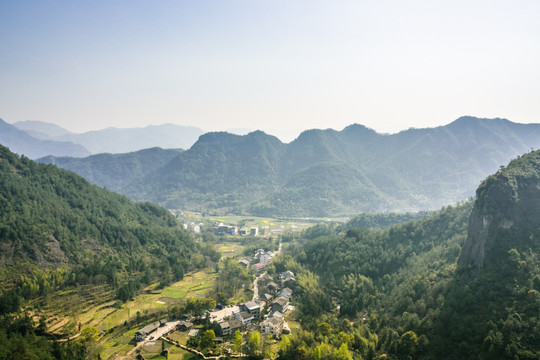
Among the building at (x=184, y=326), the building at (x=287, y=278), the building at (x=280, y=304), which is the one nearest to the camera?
the building at (x=184, y=326)

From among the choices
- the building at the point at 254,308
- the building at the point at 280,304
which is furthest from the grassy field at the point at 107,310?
the building at the point at 280,304

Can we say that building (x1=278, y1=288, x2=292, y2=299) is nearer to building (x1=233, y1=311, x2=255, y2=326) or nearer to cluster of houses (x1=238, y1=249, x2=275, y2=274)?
building (x1=233, y1=311, x2=255, y2=326)

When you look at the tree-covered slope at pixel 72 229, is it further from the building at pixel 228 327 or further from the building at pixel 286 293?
the building at pixel 228 327

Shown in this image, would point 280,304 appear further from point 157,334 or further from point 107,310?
point 107,310

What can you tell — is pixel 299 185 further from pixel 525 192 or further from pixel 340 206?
pixel 525 192

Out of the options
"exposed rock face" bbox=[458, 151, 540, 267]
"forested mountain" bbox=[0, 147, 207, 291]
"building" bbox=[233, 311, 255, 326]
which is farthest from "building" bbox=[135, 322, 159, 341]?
"exposed rock face" bbox=[458, 151, 540, 267]

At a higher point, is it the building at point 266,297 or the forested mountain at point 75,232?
the forested mountain at point 75,232
